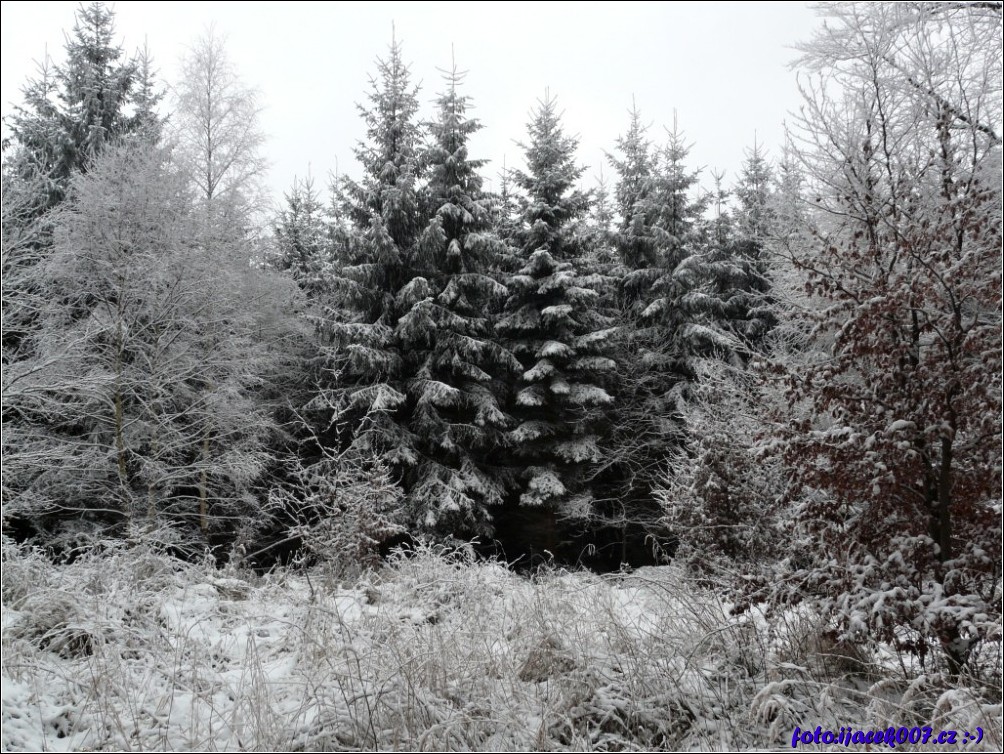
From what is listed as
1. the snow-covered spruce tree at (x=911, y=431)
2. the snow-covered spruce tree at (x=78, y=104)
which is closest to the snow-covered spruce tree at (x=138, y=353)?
the snow-covered spruce tree at (x=78, y=104)

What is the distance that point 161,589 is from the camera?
17.1 feet

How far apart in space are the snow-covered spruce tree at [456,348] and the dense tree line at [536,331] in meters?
0.09

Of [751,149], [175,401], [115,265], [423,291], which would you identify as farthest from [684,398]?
[115,265]

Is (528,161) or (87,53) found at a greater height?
(87,53)

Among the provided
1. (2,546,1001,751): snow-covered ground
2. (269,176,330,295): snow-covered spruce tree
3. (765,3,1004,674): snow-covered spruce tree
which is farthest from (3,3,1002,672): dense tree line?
(2,546,1001,751): snow-covered ground

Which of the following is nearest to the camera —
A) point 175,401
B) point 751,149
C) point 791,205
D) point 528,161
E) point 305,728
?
point 305,728

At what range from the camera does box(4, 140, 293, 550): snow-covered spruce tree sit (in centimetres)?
1112

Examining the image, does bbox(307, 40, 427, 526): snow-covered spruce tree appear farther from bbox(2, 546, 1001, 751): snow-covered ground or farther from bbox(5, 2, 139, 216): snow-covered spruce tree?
bbox(2, 546, 1001, 751): snow-covered ground

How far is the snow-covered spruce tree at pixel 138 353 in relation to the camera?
11125 mm

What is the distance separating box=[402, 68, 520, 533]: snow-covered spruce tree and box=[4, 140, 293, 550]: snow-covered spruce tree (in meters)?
4.10

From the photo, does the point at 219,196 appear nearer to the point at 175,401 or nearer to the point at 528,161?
the point at 175,401

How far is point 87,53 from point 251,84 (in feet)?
12.1

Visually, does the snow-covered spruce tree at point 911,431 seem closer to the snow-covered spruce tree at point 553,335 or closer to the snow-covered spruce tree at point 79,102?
the snow-covered spruce tree at point 553,335

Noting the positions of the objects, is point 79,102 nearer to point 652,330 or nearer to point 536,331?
point 536,331
